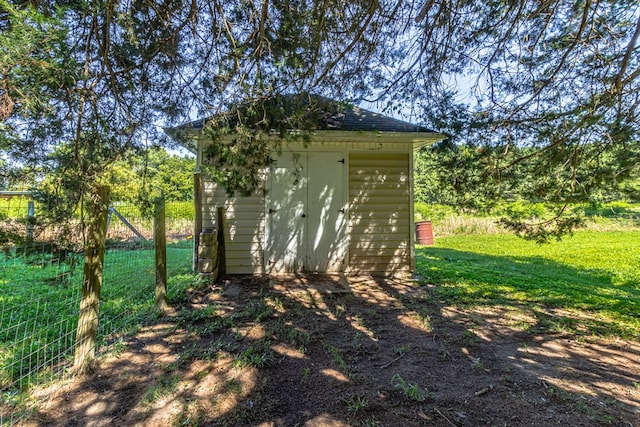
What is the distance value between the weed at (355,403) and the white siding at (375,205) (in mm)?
3548

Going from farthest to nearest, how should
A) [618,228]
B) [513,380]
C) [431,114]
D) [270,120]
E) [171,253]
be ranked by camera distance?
[618,228] → [171,253] → [431,114] → [270,120] → [513,380]

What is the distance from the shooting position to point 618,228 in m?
12.9

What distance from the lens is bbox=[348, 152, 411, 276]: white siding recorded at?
18.2 feet

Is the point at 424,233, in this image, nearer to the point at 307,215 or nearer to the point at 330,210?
the point at 330,210

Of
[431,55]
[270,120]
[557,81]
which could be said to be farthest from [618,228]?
[270,120]

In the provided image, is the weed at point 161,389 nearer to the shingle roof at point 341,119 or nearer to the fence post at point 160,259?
the fence post at point 160,259

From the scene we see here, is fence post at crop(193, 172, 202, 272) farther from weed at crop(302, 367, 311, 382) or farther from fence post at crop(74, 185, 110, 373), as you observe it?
weed at crop(302, 367, 311, 382)

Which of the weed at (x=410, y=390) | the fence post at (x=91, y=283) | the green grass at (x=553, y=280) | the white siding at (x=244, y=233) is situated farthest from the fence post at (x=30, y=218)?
the green grass at (x=553, y=280)

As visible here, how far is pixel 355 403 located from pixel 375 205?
12.8 feet

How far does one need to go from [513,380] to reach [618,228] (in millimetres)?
15066

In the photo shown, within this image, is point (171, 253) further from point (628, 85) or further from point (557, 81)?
point (628, 85)

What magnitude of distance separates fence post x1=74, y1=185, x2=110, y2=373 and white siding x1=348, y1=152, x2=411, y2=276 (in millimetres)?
3841

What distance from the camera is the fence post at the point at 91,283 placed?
2258 millimetres

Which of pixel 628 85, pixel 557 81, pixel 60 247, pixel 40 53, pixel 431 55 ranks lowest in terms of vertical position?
pixel 60 247
